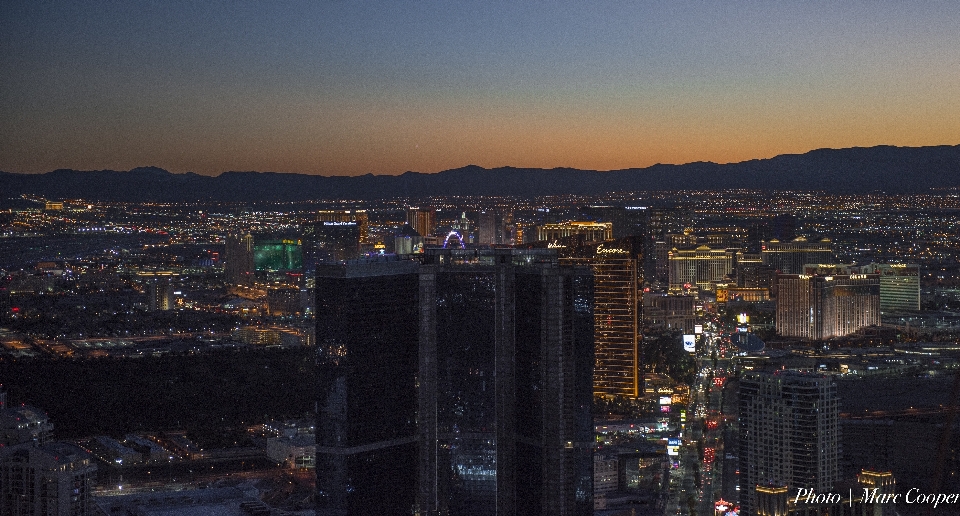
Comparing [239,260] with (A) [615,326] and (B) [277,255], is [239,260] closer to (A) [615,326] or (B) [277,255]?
(B) [277,255]

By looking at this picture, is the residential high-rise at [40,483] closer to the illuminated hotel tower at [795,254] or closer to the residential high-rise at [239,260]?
the illuminated hotel tower at [795,254]

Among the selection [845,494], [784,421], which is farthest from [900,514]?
[784,421]

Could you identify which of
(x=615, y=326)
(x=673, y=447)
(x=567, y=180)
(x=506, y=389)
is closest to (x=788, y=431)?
(x=506, y=389)

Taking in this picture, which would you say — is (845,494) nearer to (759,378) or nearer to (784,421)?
(784,421)

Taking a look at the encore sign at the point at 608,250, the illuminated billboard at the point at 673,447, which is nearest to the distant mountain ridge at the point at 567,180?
the encore sign at the point at 608,250

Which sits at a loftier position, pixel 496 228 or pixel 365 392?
pixel 496 228

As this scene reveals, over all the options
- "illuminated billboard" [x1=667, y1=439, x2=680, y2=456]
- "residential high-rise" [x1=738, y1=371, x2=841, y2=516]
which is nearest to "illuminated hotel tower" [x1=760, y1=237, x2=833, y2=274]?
"illuminated billboard" [x1=667, y1=439, x2=680, y2=456]
